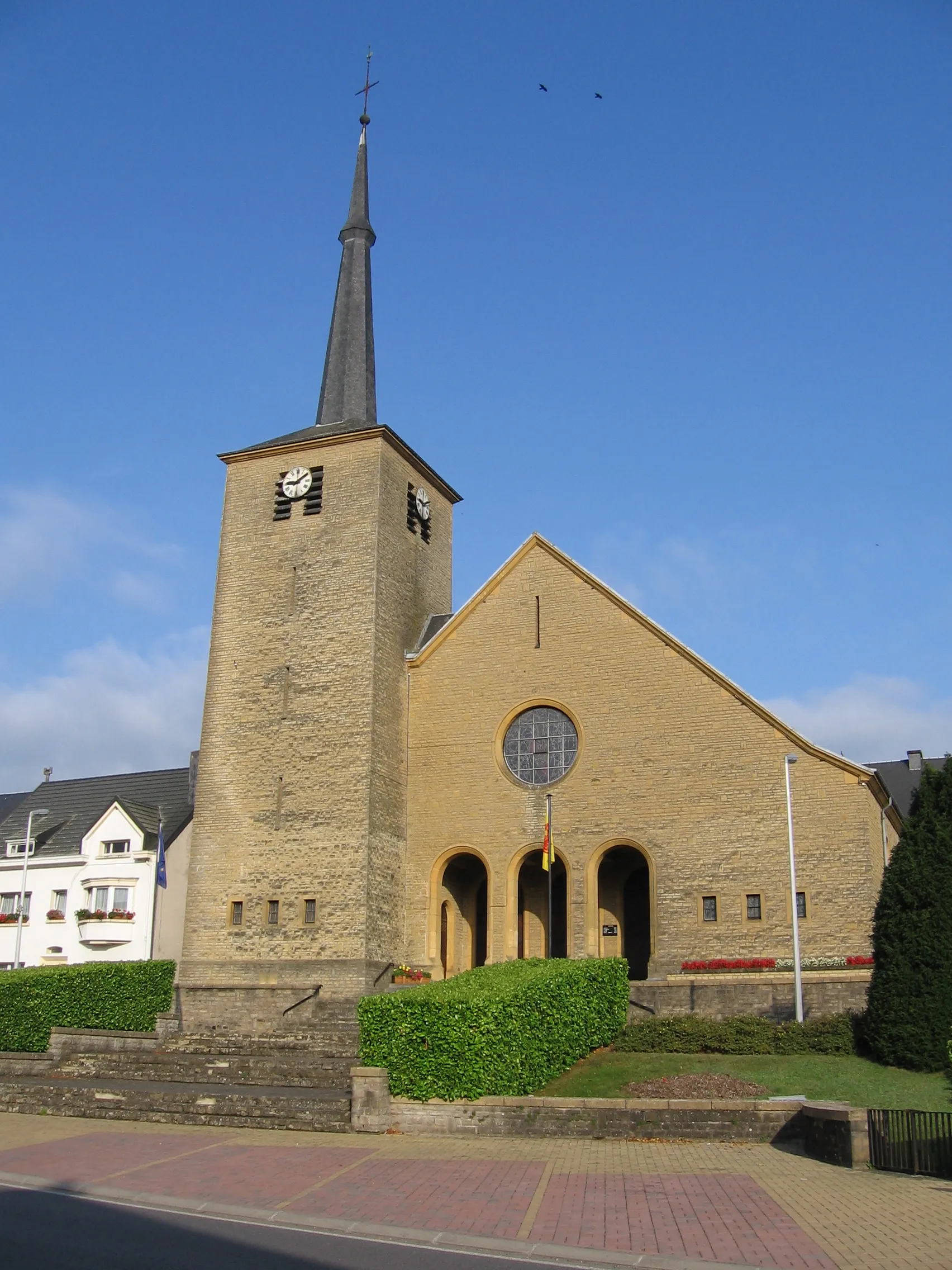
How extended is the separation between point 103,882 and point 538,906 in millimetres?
14548

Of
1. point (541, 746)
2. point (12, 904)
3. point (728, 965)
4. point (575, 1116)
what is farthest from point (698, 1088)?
point (12, 904)

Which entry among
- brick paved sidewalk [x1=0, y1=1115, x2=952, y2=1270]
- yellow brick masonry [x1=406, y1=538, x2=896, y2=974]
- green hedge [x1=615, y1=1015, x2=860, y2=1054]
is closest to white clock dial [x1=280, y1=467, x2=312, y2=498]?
yellow brick masonry [x1=406, y1=538, x2=896, y2=974]

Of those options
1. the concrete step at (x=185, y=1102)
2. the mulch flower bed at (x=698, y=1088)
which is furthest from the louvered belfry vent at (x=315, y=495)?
the mulch flower bed at (x=698, y=1088)

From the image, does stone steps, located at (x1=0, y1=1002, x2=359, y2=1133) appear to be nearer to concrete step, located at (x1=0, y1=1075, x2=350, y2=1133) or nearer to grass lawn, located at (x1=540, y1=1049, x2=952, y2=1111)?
concrete step, located at (x1=0, y1=1075, x2=350, y2=1133)

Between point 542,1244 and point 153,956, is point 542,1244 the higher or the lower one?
the lower one

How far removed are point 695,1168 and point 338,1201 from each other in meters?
4.56

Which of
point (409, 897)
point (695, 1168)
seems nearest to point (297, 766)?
point (409, 897)

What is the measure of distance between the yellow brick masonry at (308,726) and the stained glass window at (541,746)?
3.07 m

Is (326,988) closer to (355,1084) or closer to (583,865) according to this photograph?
(583,865)

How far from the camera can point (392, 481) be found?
108ft

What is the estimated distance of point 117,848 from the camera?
3794 cm

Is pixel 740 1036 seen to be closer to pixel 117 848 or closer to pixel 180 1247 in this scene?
pixel 180 1247

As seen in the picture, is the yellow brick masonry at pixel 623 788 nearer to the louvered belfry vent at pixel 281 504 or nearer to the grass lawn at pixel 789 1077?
the grass lawn at pixel 789 1077

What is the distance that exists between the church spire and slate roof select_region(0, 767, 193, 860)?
1375cm
